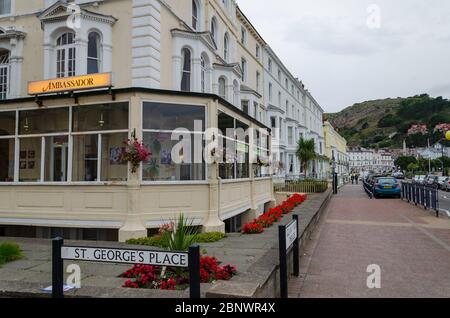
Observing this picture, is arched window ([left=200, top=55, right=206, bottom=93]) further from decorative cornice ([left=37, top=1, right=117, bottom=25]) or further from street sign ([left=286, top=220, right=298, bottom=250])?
street sign ([left=286, top=220, right=298, bottom=250])

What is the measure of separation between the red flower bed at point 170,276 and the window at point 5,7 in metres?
14.6

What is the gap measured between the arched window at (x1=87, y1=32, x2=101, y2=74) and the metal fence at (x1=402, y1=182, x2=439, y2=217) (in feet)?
→ 47.4

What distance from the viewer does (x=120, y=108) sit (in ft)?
30.6

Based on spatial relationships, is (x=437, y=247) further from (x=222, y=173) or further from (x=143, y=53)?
(x=143, y=53)

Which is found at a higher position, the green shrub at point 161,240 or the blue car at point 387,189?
the blue car at point 387,189

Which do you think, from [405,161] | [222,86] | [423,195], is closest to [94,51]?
[222,86]

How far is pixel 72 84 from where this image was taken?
369 inches

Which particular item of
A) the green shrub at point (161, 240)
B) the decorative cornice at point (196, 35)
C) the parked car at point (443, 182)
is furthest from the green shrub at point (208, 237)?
the parked car at point (443, 182)

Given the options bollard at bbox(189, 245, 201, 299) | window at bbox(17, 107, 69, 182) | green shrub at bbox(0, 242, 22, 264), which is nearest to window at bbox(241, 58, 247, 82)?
window at bbox(17, 107, 69, 182)

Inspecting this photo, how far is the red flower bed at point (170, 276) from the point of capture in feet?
16.0

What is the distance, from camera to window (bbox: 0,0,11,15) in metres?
15.0

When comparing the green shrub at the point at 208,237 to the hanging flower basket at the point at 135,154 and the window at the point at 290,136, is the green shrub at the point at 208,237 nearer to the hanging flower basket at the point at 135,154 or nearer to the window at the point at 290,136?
the hanging flower basket at the point at 135,154

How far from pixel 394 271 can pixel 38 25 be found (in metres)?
15.0
